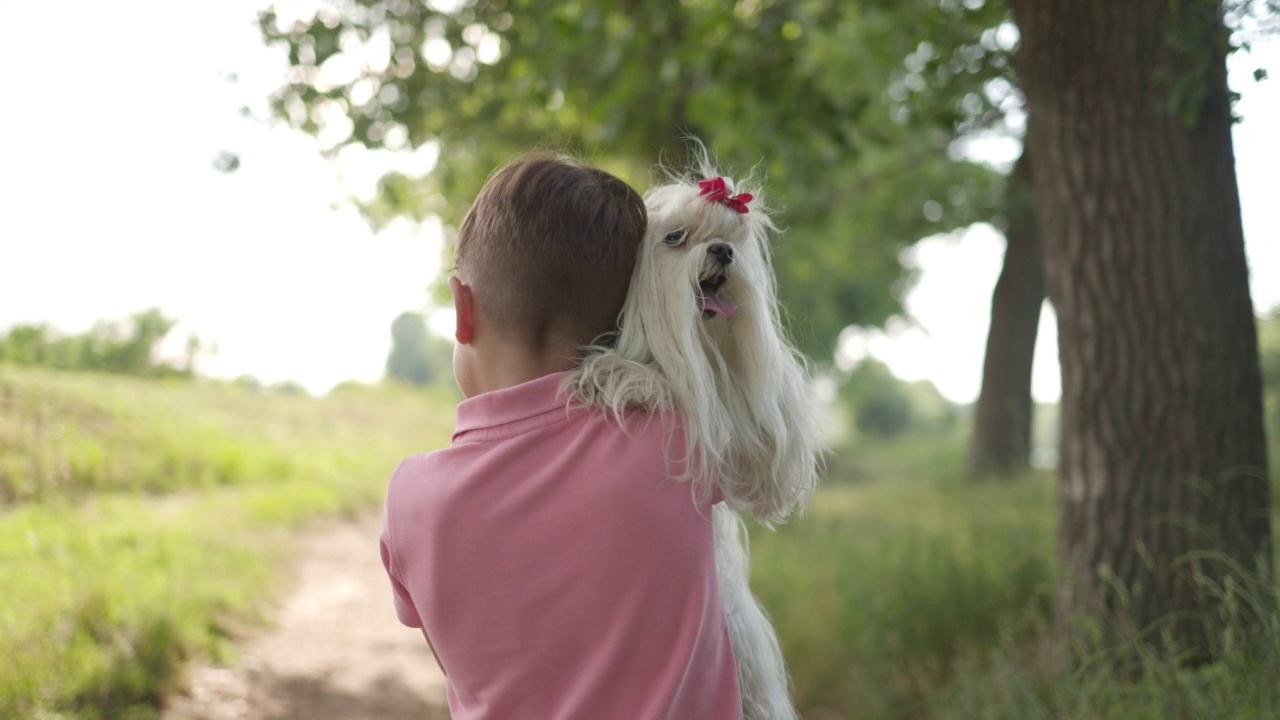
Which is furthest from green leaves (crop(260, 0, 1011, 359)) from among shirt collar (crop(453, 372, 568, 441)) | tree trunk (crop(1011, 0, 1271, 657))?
shirt collar (crop(453, 372, 568, 441))

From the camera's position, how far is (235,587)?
5.29m

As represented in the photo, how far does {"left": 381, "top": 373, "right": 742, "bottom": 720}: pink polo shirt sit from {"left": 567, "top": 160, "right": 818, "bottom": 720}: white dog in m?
0.07

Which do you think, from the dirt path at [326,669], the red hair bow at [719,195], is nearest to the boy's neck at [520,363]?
the red hair bow at [719,195]

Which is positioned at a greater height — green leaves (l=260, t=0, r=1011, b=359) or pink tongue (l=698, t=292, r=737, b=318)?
green leaves (l=260, t=0, r=1011, b=359)

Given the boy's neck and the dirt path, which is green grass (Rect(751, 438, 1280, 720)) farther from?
the dirt path

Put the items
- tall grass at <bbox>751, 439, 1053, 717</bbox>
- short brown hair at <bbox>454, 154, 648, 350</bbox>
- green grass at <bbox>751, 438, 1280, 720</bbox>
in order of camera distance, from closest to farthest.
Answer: short brown hair at <bbox>454, 154, 648, 350</bbox>
green grass at <bbox>751, 438, 1280, 720</bbox>
tall grass at <bbox>751, 439, 1053, 717</bbox>

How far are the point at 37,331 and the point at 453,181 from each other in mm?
5110

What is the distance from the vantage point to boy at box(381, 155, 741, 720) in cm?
172

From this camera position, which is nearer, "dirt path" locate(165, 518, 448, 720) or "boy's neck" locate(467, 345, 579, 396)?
"boy's neck" locate(467, 345, 579, 396)

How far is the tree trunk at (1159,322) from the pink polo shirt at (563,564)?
206 centimetres

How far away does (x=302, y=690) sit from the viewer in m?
4.53

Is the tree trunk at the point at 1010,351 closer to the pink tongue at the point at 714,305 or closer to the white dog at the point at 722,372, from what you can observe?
the white dog at the point at 722,372

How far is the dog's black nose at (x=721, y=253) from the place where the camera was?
6.08 feet

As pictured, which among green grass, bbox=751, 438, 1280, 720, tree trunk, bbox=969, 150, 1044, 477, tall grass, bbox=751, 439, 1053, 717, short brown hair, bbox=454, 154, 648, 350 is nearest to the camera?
short brown hair, bbox=454, 154, 648, 350
